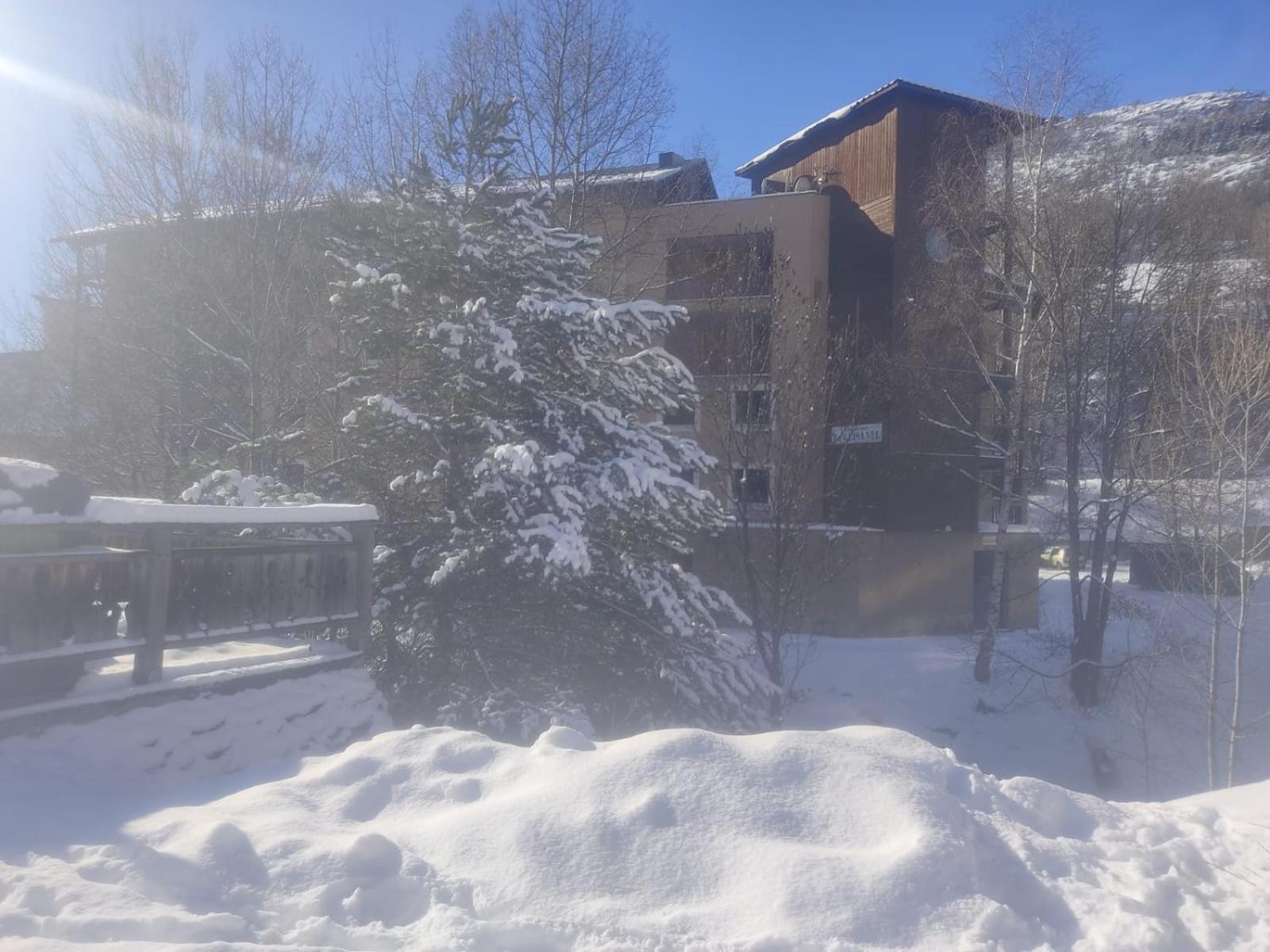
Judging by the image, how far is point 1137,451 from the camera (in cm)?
1780

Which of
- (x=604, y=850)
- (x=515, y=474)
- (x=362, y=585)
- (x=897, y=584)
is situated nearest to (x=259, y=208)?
(x=515, y=474)

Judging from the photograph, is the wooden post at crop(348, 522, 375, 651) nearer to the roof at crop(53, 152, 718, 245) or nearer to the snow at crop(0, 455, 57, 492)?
the snow at crop(0, 455, 57, 492)

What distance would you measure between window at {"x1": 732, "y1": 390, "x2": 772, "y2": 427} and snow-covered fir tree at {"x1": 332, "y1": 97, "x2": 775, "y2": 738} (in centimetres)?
480

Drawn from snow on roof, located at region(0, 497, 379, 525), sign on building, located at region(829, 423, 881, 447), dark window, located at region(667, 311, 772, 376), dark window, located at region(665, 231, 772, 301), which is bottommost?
snow on roof, located at region(0, 497, 379, 525)

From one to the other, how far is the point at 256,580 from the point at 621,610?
16.5 ft

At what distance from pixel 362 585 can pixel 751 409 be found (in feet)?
31.9

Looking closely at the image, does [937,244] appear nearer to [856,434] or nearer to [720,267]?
[720,267]

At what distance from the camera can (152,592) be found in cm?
648

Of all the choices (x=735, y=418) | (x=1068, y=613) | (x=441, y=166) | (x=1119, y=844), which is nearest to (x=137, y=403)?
(x=441, y=166)

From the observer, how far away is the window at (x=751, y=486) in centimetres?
1756

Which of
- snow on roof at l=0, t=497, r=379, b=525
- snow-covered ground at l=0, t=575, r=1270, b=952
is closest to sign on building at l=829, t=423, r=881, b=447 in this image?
snow on roof at l=0, t=497, r=379, b=525

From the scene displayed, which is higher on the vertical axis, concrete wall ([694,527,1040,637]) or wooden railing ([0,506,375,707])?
wooden railing ([0,506,375,707])

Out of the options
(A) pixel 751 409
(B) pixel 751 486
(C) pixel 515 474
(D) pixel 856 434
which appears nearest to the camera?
(C) pixel 515 474

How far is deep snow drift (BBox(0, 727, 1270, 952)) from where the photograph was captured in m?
3.62
